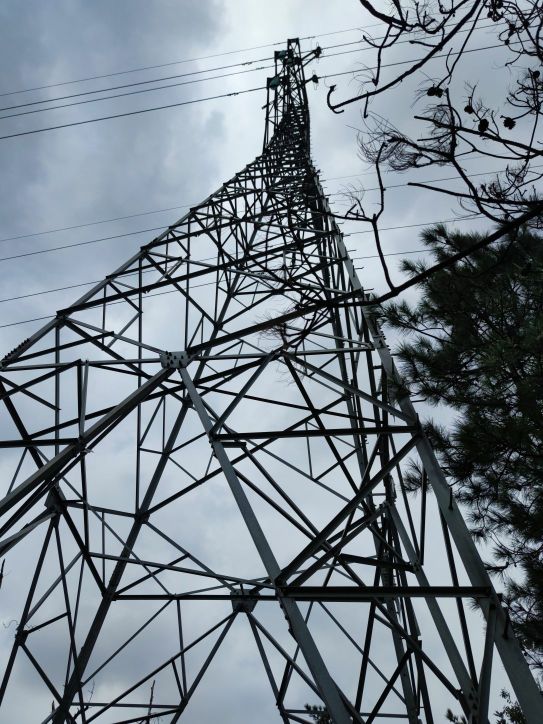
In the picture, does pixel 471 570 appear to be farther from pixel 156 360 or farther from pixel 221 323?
pixel 221 323

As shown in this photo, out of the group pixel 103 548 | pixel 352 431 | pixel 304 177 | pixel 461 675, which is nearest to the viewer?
pixel 461 675

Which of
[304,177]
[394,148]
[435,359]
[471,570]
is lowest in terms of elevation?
[471,570]

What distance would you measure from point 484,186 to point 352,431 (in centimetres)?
233

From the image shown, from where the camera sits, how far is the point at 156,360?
5508mm

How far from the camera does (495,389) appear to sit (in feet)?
16.9

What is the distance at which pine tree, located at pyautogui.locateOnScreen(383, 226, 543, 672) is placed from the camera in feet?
16.0

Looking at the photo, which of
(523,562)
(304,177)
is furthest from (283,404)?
(304,177)

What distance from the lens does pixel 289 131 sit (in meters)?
13.8

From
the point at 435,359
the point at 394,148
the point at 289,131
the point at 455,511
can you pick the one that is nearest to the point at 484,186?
the point at 394,148

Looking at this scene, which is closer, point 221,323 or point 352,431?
point 352,431

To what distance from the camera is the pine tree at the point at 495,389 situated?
4.87 meters

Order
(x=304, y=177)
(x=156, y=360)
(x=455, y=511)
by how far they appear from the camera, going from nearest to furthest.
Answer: (x=455, y=511)
(x=156, y=360)
(x=304, y=177)

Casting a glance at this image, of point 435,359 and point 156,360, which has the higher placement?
point 156,360

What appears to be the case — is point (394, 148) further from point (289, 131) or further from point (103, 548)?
point (289, 131)
